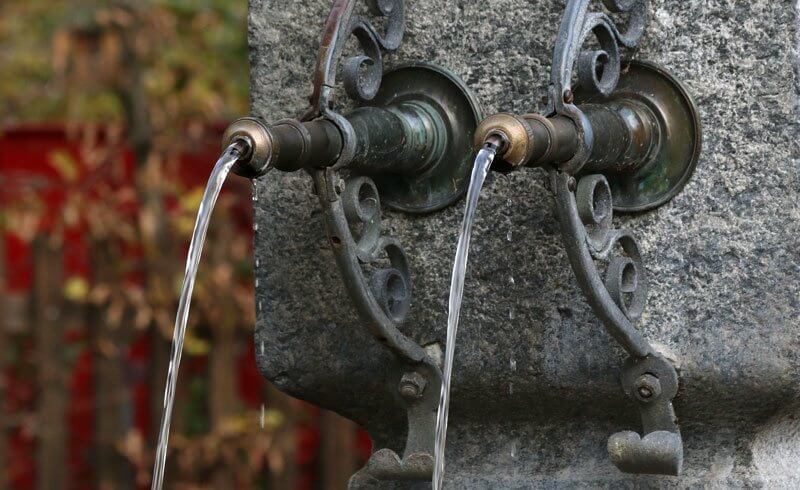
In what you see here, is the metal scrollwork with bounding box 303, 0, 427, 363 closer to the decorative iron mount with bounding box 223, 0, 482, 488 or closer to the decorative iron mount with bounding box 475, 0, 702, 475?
the decorative iron mount with bounding box 223, 0, 482, 488

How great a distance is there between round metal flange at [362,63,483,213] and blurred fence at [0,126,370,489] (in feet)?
6.21

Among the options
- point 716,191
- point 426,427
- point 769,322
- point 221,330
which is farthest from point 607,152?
point 221,330

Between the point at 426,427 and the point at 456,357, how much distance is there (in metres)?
0.09

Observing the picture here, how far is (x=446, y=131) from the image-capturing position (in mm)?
1499

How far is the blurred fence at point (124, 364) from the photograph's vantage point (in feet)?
11.1

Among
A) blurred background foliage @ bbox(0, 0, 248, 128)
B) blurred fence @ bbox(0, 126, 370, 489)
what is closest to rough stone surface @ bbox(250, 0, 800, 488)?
blurred fence @ bbox(0, 126, 370, 489)

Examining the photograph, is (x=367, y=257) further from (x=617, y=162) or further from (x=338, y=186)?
(x=617, y=162)

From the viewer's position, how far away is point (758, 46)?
1.34 meters

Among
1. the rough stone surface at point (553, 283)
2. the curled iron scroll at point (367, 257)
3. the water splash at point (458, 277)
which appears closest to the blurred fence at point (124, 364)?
the rough stone surface at point (553, 283)

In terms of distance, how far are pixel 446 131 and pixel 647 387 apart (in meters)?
0.39

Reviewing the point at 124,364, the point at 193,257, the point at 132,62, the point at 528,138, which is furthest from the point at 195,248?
the point at 132,62

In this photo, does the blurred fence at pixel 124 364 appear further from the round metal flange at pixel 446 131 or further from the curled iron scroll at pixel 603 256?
the curled iron scroll at pixel 603 256

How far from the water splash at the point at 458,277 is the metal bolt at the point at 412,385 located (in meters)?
0.08

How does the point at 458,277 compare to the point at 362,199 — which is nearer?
the point at 458,277
